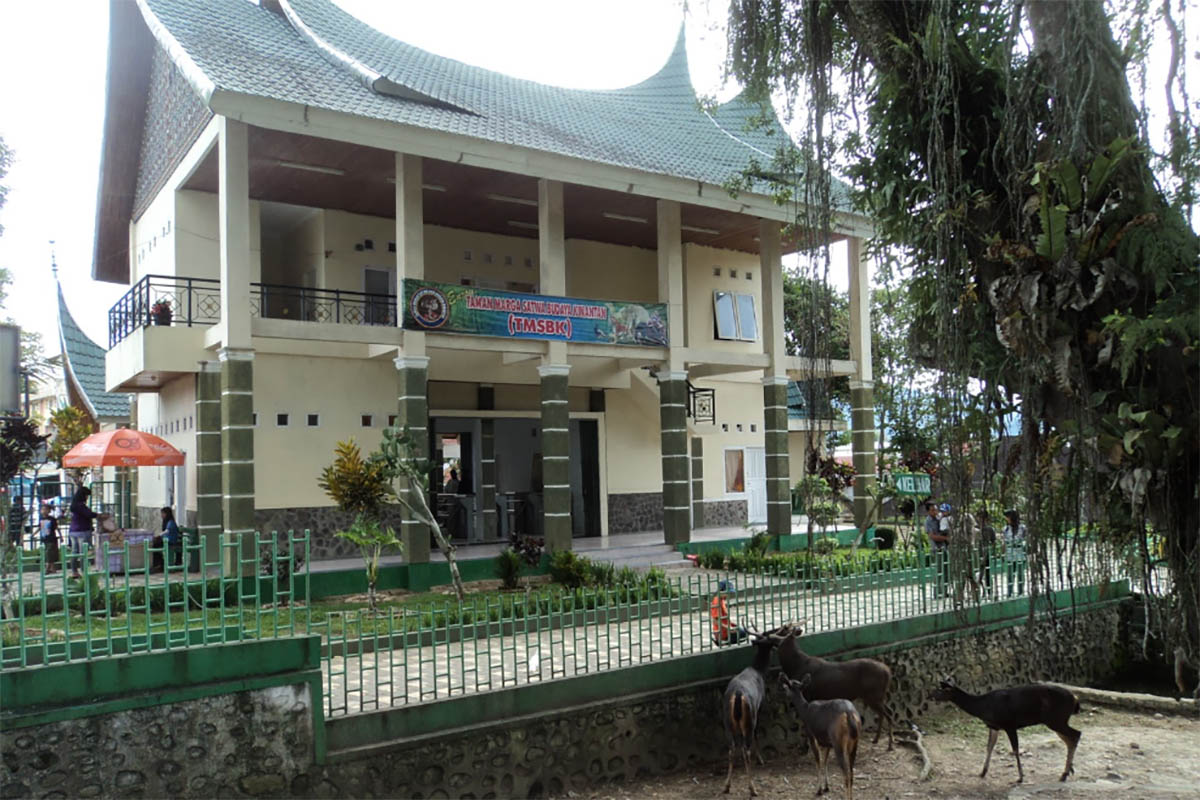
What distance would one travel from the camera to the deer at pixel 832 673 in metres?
8.82

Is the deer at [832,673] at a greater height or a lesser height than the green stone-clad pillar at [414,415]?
lesser

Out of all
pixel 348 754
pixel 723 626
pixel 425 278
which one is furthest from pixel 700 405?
pixel 348 754

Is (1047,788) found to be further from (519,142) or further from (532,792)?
(519,142)

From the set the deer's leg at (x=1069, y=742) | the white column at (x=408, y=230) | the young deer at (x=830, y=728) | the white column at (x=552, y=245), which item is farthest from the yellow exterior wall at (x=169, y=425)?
the deer's leg at (x=1069, y=742)

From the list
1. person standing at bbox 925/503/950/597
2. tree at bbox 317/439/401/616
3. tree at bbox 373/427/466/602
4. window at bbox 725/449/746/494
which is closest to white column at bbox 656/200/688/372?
person standing at bbox 925/503/950/597

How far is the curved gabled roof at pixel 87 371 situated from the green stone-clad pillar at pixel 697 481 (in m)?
14.3

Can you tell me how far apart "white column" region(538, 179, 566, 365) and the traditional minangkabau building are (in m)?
0.05

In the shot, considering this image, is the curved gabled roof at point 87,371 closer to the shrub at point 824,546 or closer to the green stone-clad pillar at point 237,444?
the green stone-clad pillar at point 237,444

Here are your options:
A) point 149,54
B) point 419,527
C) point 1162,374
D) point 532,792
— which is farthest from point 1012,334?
point 149,54

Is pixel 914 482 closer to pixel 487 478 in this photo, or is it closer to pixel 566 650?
pixel 566 650

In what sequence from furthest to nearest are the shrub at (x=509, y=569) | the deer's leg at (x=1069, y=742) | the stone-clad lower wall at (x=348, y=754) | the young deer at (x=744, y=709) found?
the shrub at (x=509, y=569), the deer's leg at (x=1069, y=742), the young deer at (x=744, y=709), the stone-clad lower wall at (x=348, y=754)

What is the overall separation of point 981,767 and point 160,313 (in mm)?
12741

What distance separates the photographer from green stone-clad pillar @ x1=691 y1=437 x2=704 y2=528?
2161 centimetres

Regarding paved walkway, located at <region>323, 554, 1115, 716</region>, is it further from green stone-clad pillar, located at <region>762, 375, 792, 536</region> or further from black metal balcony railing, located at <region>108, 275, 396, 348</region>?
black metal balcony railing, located at <region>108, 275, 396, 348</region>
